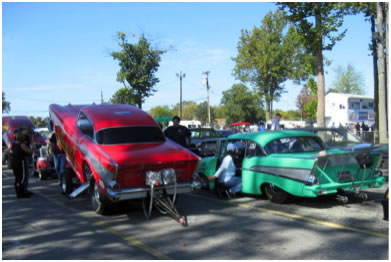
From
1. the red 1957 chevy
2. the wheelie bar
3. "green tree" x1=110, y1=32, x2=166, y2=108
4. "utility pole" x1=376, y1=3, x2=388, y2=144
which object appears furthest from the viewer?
"green tree" x1=110, y1=32, x2=166, y2=108

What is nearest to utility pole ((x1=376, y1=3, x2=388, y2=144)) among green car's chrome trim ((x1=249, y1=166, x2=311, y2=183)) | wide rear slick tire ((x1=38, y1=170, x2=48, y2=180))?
green car's chrome trim ((x1=249, y1=166, x2=311, y2=183))

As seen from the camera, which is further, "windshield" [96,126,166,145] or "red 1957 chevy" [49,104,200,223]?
"windshield" [96,126,166,145]

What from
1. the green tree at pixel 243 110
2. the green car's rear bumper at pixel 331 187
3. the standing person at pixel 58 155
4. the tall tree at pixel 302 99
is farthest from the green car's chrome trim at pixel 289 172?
the tall tree at pixel 302 99

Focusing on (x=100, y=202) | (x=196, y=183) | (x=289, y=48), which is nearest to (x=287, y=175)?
(x=196, y=183)

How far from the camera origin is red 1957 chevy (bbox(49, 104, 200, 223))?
22.5 feet

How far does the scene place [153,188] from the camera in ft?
23.0

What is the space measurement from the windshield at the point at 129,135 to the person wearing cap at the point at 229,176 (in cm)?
144

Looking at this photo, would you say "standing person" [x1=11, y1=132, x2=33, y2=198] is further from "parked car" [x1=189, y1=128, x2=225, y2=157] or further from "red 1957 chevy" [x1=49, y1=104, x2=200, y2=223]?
"parked car" [x1=189, y1=128, x2=225, y2=157]

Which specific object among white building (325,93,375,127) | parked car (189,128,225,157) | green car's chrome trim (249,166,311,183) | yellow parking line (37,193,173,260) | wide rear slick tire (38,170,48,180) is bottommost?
yellow parking line (37,193,173,260)

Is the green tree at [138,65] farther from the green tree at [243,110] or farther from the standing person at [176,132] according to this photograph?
the green tree at [243,110]

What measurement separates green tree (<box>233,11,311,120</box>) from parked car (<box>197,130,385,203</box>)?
2748 centimetres

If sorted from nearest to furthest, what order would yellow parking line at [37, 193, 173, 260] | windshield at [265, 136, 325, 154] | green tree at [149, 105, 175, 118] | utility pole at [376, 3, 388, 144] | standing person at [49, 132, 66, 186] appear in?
yellow parking line at [37, 193, 173, 260] → windshield at [265, 136, 325, 154] → standing person at [49, 132, 66, 186] → utility pole at [376, 3, 388, 144] → green tree at [149, 105, 175, 118]

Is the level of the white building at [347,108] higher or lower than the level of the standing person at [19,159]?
higher

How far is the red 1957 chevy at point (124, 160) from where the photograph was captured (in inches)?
271
